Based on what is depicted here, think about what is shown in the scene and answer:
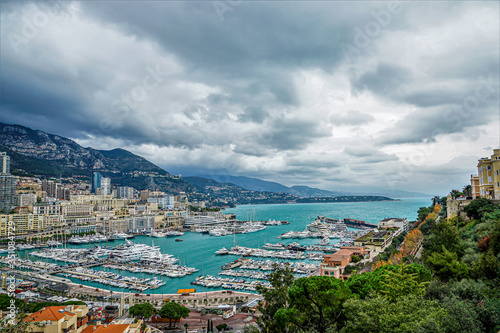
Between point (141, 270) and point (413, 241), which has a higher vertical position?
point (413, 241)

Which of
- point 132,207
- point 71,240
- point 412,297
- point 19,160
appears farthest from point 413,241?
point 19,160

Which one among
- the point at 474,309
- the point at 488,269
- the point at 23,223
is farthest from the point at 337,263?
the point at 23,223

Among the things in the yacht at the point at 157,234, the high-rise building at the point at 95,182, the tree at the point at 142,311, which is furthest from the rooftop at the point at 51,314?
the high-rise building at the point at 95,182

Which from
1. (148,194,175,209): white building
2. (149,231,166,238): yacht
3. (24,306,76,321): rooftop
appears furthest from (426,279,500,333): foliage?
(148,194,175,209): white building

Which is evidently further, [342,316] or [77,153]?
[77,153]

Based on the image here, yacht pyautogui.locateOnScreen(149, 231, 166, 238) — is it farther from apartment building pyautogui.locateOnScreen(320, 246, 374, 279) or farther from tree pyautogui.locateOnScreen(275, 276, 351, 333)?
tree pyautogui.locateOnScreen(275, 276, 351, 333)

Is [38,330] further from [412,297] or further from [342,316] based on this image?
[412,297]

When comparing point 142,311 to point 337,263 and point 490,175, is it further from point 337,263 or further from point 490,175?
point 490,175

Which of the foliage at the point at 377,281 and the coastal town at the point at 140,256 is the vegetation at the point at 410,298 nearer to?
the foliage at the point at 377,281
